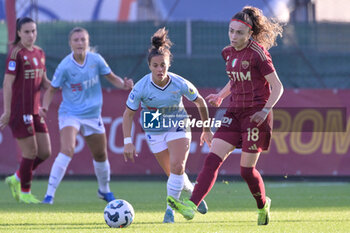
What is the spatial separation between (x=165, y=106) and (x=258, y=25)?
1.19m

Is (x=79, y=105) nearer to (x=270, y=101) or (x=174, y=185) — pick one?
(x=174, y=185)

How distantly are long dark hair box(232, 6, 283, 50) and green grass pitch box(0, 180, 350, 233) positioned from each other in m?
1.69

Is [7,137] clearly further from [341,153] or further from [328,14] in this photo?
[328,14]

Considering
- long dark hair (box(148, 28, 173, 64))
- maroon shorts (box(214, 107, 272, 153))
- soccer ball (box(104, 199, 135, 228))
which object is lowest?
soccer ball (box(104, 199, 135, 228))

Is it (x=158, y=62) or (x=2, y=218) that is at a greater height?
(x=158, y=62)

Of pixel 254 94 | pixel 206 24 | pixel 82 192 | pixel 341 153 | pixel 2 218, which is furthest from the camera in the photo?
pixel 206 24

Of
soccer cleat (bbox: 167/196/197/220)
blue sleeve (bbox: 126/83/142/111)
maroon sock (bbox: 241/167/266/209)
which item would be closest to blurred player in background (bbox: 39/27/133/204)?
blue sleeve (bbox: 126/83/142/111)

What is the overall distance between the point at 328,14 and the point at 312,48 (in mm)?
1828

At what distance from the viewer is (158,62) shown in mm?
7402

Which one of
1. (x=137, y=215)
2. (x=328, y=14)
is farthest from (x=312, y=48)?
(x=137, y=215)

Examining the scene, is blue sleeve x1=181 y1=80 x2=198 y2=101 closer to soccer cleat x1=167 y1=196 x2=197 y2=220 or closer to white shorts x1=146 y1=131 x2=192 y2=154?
white shorts x1=146 y1=131 x2=192 y2=154

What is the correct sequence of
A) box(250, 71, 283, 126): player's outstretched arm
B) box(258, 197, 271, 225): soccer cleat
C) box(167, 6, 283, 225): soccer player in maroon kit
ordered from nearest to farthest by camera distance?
1. box(250, 71, 283, 126): player's outstretched arm
2. box(167, 6, 283, 225): soccer player in maroon kit
3. box(258, 197, 271, 225): soccer cleat

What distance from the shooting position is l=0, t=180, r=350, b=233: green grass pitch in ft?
22.8

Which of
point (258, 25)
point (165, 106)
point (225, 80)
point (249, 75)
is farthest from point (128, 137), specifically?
point (225, 80)
